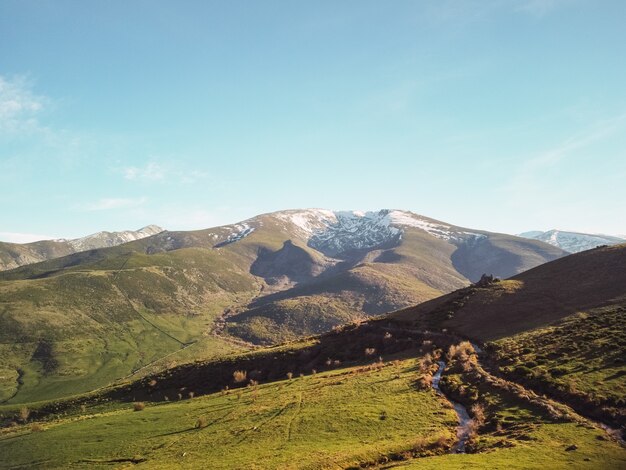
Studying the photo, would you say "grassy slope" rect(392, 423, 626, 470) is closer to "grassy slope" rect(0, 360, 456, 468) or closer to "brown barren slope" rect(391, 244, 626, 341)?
"grassy slope" rect(0, 360, 456, 468)

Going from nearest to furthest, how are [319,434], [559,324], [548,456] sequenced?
[548,456]
[319,434]
[559,324]

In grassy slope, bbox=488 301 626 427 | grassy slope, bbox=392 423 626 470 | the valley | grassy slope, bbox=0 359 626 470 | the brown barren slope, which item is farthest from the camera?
the brown barren slope

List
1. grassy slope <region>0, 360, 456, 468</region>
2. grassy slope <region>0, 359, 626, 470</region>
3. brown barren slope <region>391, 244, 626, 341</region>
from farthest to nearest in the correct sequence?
brown barren slope <region>391, 244, 626, 341</region> < grassy slope <region>0, 360, 456, 468</region> < grassy slope <region>0, 359, 626, 470</region>

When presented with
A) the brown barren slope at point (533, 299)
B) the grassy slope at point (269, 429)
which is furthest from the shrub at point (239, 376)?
the brown barren slope at point (533, 299)

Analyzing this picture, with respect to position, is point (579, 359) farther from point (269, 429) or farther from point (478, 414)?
point (269, 429)

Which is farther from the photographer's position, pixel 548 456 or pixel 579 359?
pixel 579 359

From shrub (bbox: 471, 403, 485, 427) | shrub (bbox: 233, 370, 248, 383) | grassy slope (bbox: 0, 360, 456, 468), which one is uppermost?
shrub (bbox: 471, 403, 485, 427)

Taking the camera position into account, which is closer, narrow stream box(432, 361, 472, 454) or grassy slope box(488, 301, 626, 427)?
narrow stream box(432, 361, 472, 454)

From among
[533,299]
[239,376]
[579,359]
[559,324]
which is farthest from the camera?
[533,299]

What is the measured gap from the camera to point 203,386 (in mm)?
78688

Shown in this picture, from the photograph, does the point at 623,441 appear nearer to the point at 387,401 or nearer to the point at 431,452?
the point at 431,452

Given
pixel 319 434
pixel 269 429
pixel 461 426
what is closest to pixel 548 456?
pixel 461 426

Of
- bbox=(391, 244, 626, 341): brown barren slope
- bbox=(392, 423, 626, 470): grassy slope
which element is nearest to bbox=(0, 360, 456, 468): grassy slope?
bbox=(392, 423, 626, 470): grassy slope

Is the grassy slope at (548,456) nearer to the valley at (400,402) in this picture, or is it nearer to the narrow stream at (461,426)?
the valley at (400,402)
